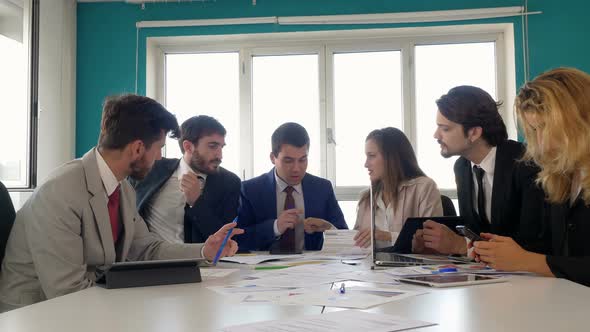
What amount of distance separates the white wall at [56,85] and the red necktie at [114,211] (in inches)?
97.2

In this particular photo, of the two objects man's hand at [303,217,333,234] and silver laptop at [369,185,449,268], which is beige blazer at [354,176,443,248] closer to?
man's hand at [303,217,333,234]

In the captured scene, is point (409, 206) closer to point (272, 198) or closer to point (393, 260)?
point (272, 198)

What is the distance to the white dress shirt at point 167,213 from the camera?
307 centimetres

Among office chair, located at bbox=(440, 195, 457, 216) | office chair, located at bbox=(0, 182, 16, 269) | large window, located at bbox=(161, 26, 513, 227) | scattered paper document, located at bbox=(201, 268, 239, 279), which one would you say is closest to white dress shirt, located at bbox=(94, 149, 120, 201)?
office chair, located at bbox=(0, 182, 16, 269)

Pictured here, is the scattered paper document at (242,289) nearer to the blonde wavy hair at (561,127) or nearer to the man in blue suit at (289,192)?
the blonde wavy hair at (561,127)

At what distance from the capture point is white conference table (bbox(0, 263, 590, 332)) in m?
1.11

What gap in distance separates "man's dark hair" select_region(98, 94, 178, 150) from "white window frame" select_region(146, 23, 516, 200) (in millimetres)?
2530

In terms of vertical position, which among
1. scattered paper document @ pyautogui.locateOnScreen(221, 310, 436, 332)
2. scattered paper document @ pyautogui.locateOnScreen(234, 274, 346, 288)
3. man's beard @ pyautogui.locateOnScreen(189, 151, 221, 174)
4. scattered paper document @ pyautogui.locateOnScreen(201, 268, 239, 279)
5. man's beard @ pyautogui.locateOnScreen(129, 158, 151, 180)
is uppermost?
man's beard @ pyautogui.locateOnScreen(189, 151, 221, 174)

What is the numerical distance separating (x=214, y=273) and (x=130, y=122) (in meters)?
0.72

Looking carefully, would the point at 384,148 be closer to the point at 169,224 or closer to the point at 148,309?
the point at 169,224

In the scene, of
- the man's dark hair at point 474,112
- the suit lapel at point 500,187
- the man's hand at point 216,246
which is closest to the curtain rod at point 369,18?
the man's dark hair at point 474,112

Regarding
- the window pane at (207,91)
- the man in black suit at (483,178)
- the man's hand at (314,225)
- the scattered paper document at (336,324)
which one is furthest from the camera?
the window pane at (207,91)

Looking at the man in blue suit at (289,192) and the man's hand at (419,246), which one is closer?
the man's hand at (419,246)

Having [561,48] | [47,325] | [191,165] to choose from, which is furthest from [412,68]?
[47,325]
